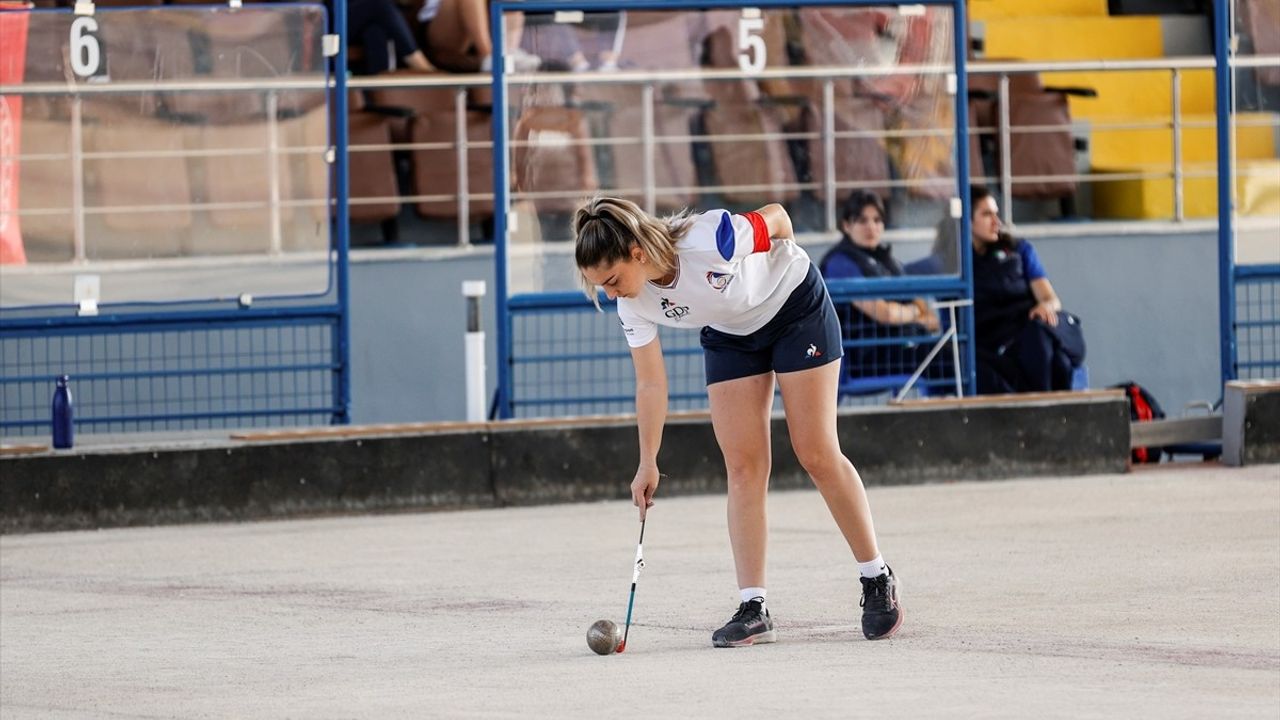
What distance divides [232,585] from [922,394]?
4.40 metres

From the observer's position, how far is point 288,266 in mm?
10711

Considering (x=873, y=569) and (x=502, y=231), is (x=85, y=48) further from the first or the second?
(x=873, y=569)

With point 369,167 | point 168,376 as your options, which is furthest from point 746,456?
point 369,167

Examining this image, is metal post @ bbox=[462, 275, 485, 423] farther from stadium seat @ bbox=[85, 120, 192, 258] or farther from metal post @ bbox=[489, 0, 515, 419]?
stadium seat @ bbox=[85, 120, 192, 258]

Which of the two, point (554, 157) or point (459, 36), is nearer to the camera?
point (554, 157)

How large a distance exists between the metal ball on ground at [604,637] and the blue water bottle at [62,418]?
178 inches

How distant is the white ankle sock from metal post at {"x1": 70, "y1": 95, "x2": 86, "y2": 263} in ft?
17.8

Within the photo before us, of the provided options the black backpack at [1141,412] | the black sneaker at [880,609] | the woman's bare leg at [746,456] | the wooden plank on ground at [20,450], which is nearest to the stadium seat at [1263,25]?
the black backpack at [1141,412]

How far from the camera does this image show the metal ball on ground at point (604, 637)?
6434mm

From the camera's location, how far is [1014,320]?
11977mm

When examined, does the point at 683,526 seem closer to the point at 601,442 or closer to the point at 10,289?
the point at 601,442

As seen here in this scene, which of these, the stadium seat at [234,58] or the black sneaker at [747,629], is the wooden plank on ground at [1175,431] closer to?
the stadium seat at [234,58]

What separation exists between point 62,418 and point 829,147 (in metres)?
4.32

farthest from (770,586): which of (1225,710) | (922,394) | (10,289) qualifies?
(10,289)
